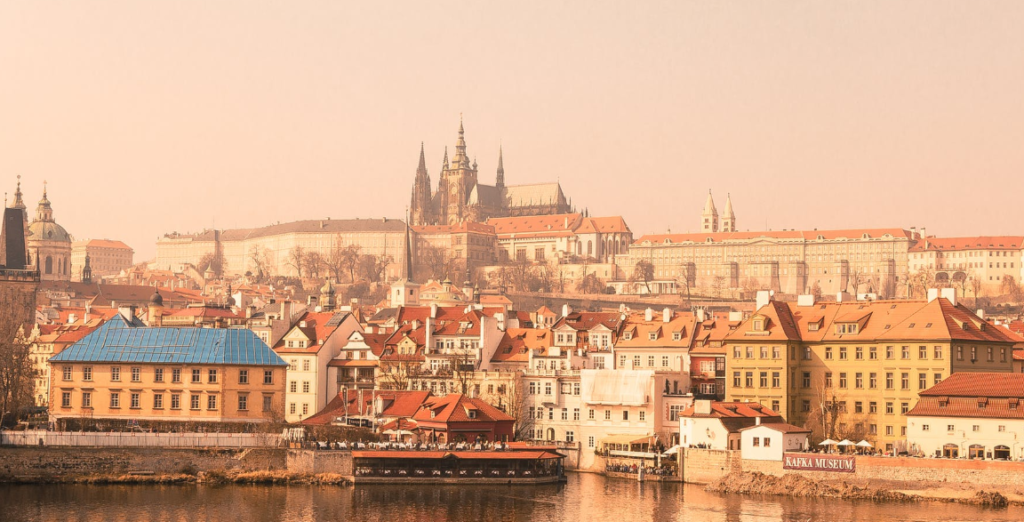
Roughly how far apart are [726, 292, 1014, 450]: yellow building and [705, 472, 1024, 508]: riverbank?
24.9ft

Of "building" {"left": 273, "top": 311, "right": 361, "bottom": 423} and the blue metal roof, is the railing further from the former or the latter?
"building" {"left": 273, "top": 311, "right": 361, "bottom": 423}

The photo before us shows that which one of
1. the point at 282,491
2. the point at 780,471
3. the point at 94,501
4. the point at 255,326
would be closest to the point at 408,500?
the point at 282,491

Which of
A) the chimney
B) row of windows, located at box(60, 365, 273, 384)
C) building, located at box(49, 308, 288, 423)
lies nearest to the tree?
row of windows, located at box(60, 365, 273, 384)

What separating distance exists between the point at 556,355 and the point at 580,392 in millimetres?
3840

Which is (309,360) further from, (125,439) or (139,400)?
(125,439)

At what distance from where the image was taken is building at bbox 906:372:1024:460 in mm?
68750

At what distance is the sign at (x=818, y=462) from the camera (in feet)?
227

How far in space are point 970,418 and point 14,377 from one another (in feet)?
175

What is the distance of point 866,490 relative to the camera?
6788cm

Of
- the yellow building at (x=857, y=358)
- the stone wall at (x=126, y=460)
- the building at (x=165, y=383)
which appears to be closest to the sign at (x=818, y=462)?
the yellow building at (x=857, y=358)

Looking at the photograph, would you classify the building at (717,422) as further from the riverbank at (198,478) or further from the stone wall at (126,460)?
the stone wall at (126,460)

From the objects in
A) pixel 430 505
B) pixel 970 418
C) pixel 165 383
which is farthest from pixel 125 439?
pixel 970 418

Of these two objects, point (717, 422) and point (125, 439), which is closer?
point (125, 439)

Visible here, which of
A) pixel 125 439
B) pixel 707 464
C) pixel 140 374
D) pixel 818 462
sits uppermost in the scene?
pixel 140 374
